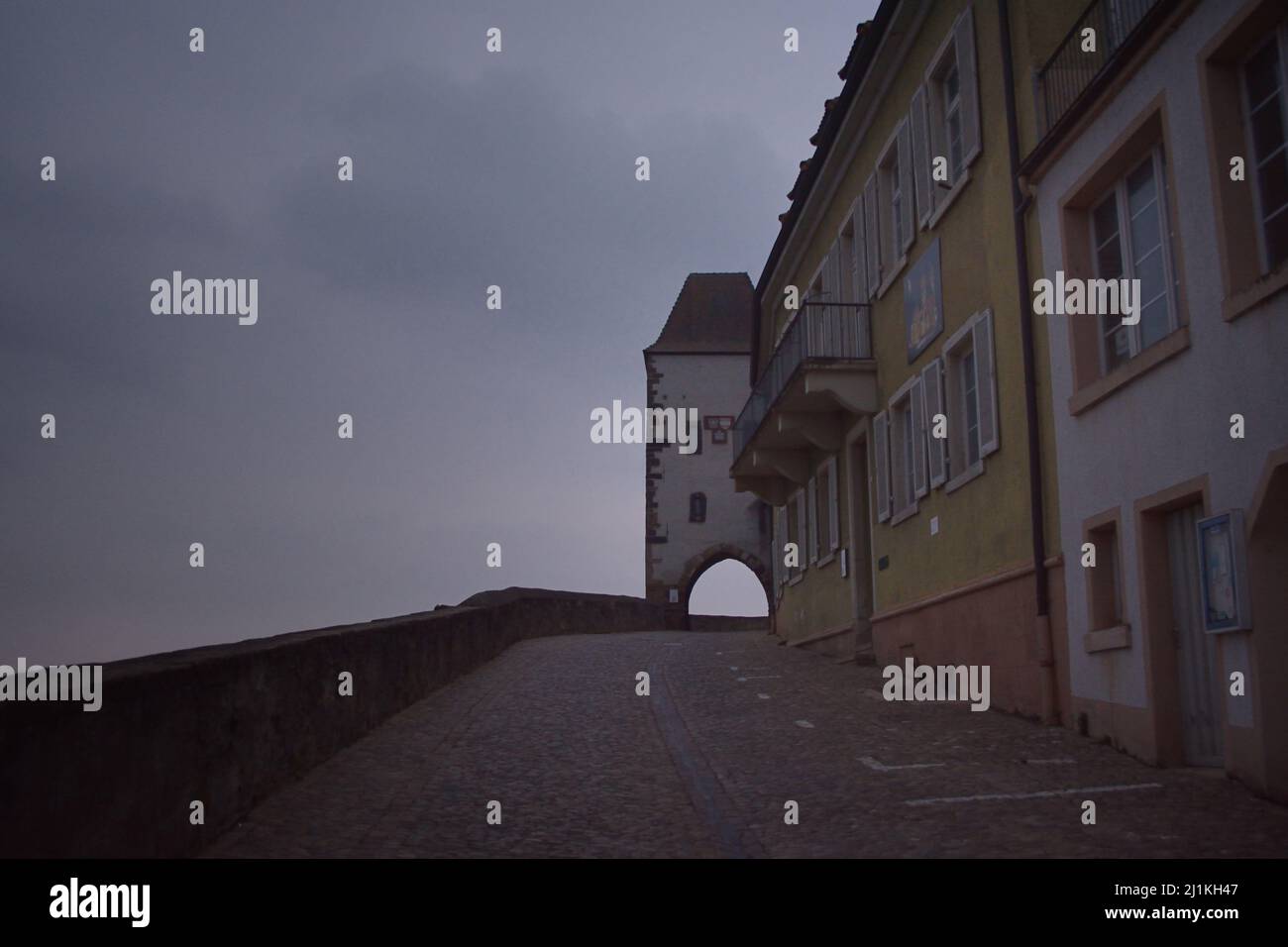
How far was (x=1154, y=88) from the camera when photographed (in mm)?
9734

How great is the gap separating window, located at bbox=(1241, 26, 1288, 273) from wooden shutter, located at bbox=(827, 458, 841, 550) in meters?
13.3

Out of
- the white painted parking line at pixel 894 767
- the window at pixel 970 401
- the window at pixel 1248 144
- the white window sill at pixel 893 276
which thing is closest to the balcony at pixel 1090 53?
the window at pixel 1248 144

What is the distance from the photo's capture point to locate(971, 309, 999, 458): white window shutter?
1353cm

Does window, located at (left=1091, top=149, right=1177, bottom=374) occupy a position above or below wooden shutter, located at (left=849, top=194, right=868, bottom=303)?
below

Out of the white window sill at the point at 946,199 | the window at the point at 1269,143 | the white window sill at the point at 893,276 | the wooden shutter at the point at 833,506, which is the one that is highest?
the white window sill at the point at 946,199

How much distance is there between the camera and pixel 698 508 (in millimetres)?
54688

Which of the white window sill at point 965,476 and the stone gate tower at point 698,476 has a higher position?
the stone gate tower at point 698,476

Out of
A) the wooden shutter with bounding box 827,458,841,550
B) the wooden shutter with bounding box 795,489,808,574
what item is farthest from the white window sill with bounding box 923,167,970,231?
the wooden shutter with bounding box 795,489,808,574

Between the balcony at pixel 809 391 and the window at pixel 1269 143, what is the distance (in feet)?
33.5

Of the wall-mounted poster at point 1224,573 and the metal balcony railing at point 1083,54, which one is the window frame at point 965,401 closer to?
the metal balcony railing at point 1083,54

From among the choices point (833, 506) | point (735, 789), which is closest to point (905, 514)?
point (833, 506)

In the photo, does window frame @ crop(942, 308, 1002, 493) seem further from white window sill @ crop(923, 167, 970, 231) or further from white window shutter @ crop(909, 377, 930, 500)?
white window sill @ crop(923, 167, 970, 231)

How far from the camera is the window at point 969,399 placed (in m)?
13.7
